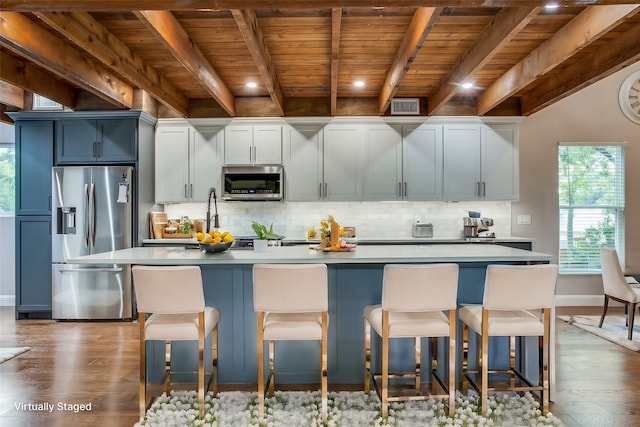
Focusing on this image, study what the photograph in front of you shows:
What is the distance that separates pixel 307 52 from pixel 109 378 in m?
3.12

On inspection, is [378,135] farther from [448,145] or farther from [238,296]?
[238,296]

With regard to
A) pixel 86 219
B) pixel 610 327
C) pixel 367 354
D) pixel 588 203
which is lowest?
pixel 610 327

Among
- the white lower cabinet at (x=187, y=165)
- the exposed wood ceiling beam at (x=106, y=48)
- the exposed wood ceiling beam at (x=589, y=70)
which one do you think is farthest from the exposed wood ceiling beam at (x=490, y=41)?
the exposed wood ceiling beam at (x=106, y=48)

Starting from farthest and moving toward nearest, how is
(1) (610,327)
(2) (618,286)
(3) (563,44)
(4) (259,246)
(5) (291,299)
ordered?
(1) (610,327), (2) (618,286), (3) (563,44), (4) (259,246), (5) (291,299)

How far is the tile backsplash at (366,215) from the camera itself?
5254mm

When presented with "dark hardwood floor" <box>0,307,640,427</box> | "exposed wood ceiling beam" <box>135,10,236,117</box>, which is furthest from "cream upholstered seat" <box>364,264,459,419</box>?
"exposed wood ceiling beam" <box>135,10,236,117</box>

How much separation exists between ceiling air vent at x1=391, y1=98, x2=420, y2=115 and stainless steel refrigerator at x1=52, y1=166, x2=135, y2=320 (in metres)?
3.29

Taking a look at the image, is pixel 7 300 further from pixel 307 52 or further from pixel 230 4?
pixel 230 4

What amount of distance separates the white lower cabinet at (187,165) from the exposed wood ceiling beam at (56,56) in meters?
0.78

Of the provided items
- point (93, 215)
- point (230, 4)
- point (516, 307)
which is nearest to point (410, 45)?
point (230, 4)

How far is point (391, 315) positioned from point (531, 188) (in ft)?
12.6

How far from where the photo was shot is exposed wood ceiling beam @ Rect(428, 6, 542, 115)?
2.53 m

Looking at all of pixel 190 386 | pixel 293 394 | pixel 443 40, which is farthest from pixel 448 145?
pixel 190 386

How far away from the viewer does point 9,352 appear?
3494mm
